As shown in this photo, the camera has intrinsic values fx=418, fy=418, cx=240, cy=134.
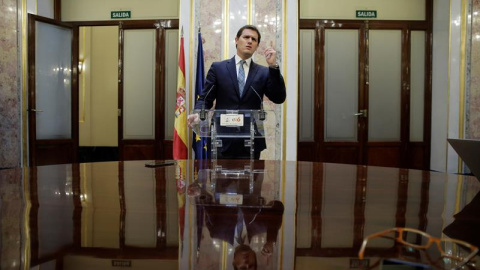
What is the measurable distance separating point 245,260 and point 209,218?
218 mm

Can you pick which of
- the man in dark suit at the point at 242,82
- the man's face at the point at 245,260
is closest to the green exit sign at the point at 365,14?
the man in dark suit at the point at 242,82

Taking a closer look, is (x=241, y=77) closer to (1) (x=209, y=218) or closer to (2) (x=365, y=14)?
(1) (x=209, y=218)

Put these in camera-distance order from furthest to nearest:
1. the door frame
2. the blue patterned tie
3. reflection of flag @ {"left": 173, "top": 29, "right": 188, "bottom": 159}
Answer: the door frame, reflection of flag @ {"left": 173, "top": 29, "right": 188, "bottom": 159}, the blue patterned tie

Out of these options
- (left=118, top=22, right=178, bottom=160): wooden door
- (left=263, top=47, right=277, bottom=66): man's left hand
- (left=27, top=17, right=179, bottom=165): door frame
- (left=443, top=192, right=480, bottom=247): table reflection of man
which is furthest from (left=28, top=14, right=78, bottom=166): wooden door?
(left=443, top=192, right=480, bottom=247): table reflection of man

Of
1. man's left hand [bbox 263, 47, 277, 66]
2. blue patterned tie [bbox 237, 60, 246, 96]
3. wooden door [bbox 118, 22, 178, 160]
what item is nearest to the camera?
man's left hand [bbox 263, 47, 277, 66]

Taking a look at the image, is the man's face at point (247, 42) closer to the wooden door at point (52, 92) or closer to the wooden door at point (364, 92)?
the wooden door at point (364, 92)

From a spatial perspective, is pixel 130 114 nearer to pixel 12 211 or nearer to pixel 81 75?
pixel 81 75

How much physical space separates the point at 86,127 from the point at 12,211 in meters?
7.68

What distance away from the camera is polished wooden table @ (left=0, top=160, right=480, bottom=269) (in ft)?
1.57

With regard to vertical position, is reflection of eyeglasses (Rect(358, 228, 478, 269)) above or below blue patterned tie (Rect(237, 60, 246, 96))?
below

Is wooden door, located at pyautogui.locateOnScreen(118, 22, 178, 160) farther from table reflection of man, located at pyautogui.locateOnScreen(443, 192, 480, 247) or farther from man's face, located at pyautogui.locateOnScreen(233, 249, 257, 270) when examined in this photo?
man's face, located at pyautogui.locateOnScreen(233, 249, 257, 270)

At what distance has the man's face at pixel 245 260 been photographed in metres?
0.44

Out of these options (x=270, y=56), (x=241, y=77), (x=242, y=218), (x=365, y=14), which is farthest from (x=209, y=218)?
(x=365, y=14)

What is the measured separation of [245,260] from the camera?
461mm
